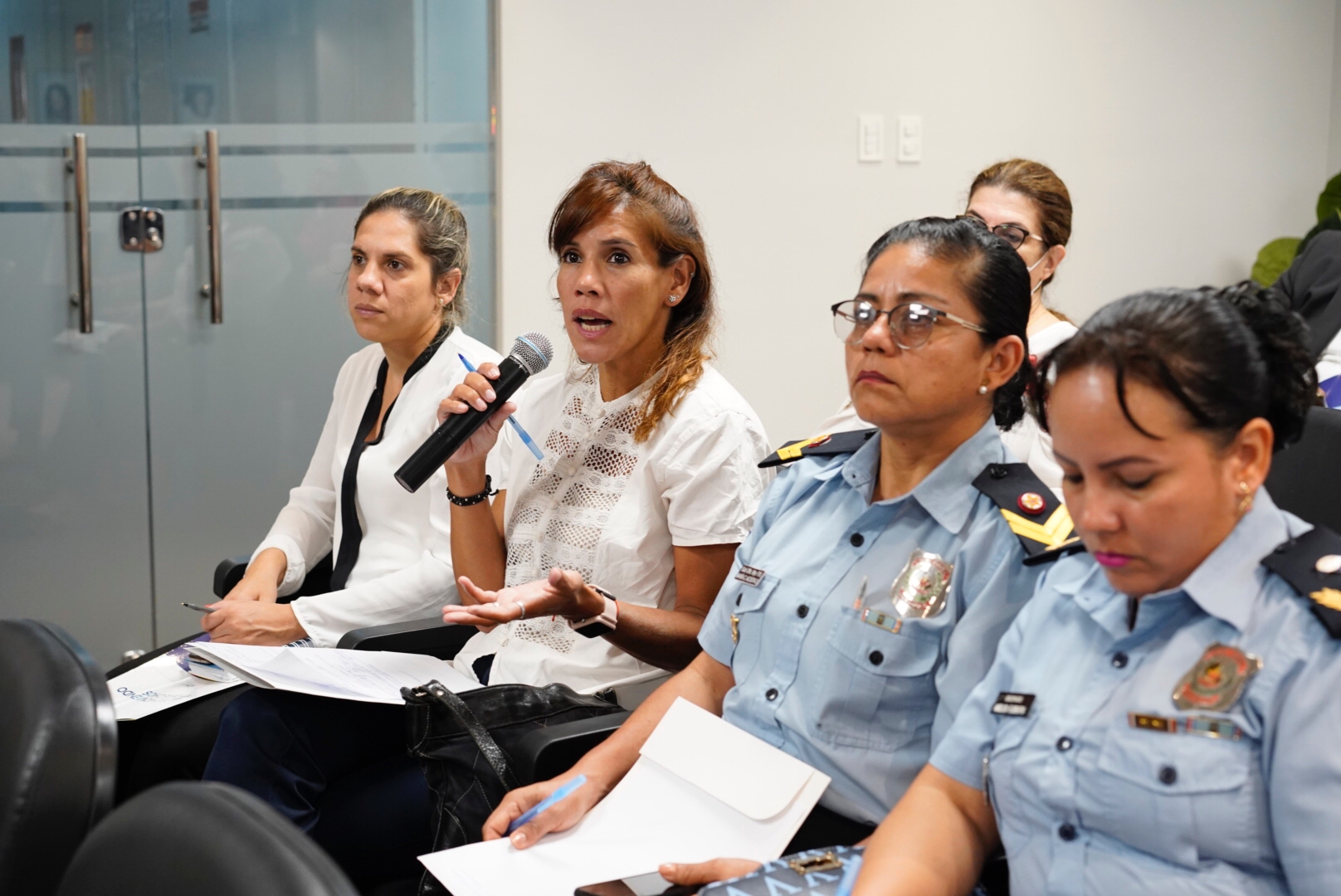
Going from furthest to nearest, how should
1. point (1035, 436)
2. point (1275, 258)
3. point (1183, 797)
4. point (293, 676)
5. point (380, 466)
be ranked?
point (1275, 258)
point (380, 466)
point (1035, 436)
point (293, 676)
point (1183, 797)

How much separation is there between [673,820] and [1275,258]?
358cm

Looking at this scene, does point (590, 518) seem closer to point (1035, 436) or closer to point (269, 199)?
point (1035, 436)

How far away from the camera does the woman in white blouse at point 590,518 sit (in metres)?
1.79

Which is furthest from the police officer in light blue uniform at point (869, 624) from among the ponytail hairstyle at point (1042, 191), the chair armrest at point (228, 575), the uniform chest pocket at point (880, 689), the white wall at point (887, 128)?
the white wall at point (887, 128)

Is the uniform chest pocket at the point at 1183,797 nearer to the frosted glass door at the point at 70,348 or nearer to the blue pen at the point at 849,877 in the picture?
the blue pen at the point at 849,877

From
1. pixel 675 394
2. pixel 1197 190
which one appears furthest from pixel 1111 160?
pixel 675 394

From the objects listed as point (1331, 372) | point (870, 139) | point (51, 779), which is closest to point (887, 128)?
point (870, 139)

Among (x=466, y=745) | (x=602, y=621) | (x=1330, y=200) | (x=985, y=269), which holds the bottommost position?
(x=466, y=745)

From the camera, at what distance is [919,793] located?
1214 millimetres

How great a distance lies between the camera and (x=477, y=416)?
1882 millimetres

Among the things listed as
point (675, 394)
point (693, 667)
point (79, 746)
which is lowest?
point (693, 667)

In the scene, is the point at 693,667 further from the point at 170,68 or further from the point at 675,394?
the point at 170,68

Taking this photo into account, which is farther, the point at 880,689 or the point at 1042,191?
the point at 1042,191

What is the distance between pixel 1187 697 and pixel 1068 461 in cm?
22
